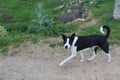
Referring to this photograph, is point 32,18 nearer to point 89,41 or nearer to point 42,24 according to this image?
point 42,24

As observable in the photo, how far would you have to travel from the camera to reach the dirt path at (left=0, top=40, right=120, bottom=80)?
8273 mm

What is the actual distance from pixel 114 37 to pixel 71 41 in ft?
8.90

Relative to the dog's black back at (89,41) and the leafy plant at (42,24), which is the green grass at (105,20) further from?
the dog's black back at (89,41)

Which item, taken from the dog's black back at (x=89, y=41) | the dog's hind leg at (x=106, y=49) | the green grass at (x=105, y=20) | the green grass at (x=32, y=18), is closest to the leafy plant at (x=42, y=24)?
the green grass at (x=32, y=18)

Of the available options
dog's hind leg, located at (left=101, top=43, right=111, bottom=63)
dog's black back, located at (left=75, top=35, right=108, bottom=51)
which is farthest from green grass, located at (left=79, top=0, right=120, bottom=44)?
dog's black back, located at (left=75, top=35, right=108, bottom=51)

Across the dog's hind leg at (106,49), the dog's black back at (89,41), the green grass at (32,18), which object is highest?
the dog's black back at (89,41)

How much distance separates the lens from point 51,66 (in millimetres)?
8945

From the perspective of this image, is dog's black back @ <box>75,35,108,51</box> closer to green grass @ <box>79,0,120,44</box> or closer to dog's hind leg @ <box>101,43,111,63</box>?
dog's hind leg @ <box>101,43,111,63</box>

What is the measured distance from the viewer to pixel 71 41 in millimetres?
8406

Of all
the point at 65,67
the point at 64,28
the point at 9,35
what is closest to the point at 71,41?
the point at 65,67

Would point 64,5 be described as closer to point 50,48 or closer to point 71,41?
point 50,48

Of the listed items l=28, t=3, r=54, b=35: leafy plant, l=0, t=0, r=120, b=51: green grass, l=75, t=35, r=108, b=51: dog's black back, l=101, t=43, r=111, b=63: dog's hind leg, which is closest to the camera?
l=75, t=35, r=108, b=51: dog's black back

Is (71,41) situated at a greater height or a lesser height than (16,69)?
greater

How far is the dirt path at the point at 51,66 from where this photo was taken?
8.27 m
